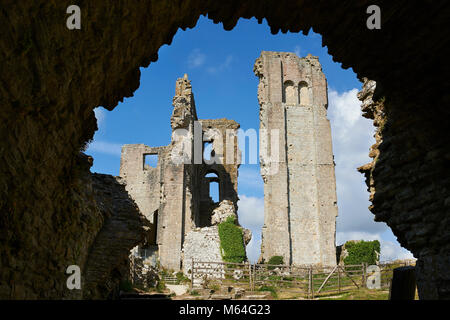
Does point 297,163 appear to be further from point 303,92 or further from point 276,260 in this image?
point 276,260

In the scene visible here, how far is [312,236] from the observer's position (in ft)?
80.8

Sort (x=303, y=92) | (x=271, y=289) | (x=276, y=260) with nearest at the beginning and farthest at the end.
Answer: (x=271, y=289), (x=276, y=260), (x=303, y=92)

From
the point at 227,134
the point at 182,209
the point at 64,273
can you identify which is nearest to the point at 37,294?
the point at 64,273

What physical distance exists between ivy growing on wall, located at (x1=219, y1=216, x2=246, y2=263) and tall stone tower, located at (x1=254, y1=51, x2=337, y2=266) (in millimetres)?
4554

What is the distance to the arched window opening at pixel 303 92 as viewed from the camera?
93.5 ft

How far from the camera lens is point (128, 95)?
17.8ft

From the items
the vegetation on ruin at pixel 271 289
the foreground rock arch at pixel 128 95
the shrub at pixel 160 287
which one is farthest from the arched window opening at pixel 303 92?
the foreground rock arch at pixel 128 95

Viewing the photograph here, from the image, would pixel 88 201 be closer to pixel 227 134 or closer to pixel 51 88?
pixel 51 88

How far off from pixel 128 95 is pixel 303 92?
2512 centimetres

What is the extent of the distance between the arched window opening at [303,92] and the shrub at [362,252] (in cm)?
1189

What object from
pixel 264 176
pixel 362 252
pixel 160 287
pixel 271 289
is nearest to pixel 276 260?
pixel 362 252

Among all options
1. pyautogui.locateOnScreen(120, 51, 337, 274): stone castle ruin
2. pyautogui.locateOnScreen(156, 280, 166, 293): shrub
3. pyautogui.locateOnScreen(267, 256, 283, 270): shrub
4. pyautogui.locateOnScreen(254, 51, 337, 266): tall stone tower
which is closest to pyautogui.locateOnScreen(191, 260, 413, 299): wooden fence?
pyautogui.locateOnScreen(156, 280, 166, 293): shrub

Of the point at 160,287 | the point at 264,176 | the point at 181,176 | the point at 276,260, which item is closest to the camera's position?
the point at 160,287

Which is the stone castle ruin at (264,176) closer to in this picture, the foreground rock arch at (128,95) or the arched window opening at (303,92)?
the arched window opening at (303,92)
